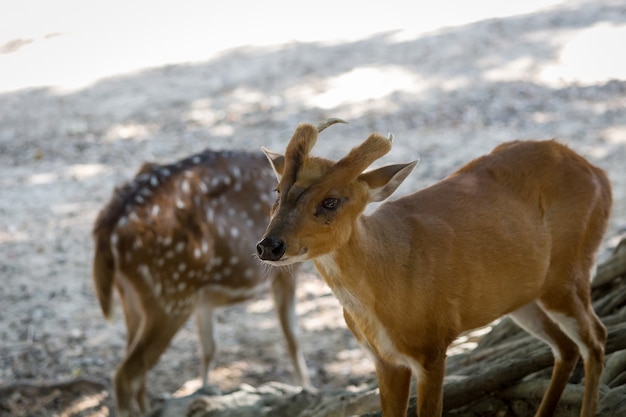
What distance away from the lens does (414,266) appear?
3.25m

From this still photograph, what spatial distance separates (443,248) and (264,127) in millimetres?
7896

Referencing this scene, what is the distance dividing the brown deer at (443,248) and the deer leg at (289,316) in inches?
111

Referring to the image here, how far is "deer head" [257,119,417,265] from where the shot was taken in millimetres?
2961

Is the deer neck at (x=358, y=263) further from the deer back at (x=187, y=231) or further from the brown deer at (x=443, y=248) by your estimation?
the deer back at (x=187, y=231)

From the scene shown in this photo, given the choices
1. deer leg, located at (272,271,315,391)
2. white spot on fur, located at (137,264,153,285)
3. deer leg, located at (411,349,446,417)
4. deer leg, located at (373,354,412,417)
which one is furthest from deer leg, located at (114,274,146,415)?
deer leg, located at (411,349,446,417)

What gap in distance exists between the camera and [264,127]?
36.3 ft

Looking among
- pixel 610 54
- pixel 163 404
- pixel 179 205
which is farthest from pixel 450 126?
pixel 163 404

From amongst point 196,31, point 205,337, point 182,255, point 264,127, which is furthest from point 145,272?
point 196,31

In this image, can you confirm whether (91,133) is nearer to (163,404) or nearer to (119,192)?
(119,192)

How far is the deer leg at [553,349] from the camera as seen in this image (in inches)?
150

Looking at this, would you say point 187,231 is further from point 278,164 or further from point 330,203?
point 330,203

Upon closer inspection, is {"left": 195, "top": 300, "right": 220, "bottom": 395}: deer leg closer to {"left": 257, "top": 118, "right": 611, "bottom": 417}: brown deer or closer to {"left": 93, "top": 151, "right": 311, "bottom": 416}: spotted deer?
{"left": 93, "top": 151, "right": 311, "bottom": 416}: spotted deer

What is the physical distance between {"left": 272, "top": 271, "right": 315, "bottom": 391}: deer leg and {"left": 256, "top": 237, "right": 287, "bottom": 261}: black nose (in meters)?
3.65

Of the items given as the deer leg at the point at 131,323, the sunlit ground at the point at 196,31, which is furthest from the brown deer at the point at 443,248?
the sunlit ground at the point at 196,31
